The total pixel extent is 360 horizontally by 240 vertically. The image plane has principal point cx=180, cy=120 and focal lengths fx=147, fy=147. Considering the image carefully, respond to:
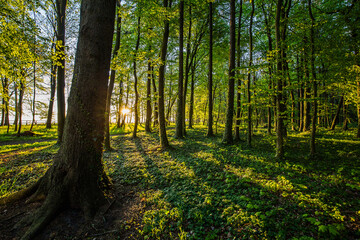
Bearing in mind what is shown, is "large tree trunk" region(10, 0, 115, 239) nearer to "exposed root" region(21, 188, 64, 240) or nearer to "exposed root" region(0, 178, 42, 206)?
"exposed root" region(21, 188, 64, 240)

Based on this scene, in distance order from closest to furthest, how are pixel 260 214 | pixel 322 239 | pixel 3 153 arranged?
pixel 322 239
pixel 260 214
pixel 3 153

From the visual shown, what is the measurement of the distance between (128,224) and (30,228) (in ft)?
6.34

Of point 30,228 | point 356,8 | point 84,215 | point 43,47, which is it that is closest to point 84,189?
point 84,215

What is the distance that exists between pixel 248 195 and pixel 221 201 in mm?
817

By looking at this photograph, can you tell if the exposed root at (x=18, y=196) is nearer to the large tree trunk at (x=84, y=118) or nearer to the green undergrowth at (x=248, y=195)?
the large tree trunk at (x=84, y=118)

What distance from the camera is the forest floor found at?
9.94 ft

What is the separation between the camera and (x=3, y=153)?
9562mm

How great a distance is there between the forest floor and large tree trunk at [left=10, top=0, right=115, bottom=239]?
43 cm

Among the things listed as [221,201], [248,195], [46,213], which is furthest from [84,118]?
[248,195]

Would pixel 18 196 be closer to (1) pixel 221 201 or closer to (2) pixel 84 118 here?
(2) pixel 84 118

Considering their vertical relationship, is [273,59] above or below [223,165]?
above

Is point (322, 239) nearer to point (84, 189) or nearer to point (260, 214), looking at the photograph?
point (260, 214)

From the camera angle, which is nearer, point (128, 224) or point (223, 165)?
point (128, 224)

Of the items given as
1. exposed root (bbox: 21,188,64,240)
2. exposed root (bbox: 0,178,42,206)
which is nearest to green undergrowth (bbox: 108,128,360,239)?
exposed root (bbox: 21,188,64,240)
